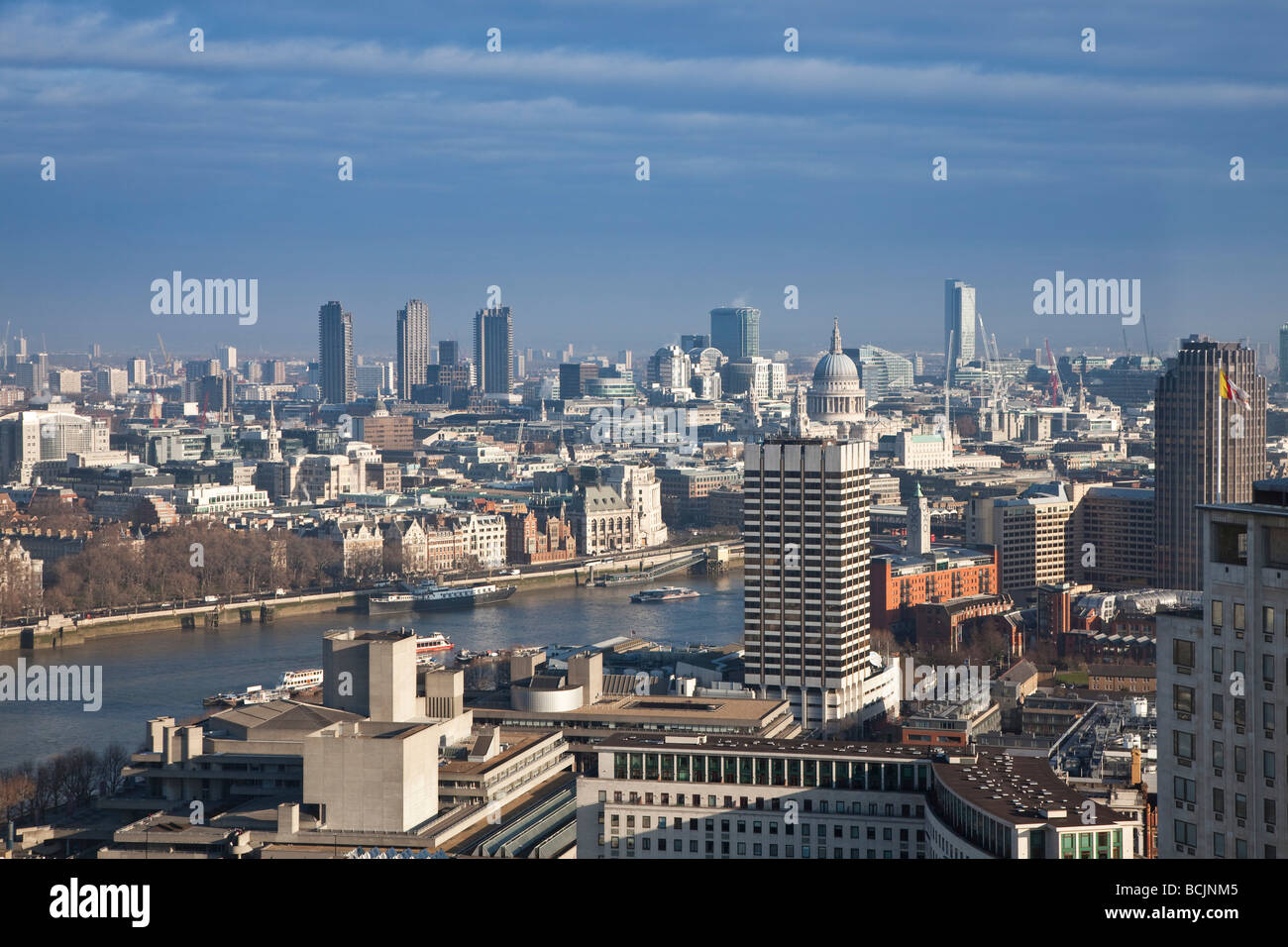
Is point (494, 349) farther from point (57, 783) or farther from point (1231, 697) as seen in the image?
point (1231, 697)

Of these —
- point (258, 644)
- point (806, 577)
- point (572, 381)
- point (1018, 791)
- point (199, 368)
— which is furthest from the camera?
point (199, 368)

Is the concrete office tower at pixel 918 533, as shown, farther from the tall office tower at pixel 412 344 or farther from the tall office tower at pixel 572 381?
the tall office tower at pixel 412 344

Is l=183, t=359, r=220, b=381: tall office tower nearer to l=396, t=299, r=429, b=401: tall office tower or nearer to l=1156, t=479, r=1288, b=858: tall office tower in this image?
l=396, t=299, r=429, b=401: tall office tower

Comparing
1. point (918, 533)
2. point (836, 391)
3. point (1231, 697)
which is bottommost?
point (918, 533)

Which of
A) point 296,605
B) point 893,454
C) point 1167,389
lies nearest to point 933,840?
point 1167,389

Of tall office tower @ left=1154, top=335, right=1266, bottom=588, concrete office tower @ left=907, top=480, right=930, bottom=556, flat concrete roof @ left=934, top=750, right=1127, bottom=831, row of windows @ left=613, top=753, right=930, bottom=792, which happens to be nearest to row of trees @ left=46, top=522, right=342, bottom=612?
concrete office tower @ left=907, top=480, right=930, bottom=556

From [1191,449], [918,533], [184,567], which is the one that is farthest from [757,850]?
[184,567]

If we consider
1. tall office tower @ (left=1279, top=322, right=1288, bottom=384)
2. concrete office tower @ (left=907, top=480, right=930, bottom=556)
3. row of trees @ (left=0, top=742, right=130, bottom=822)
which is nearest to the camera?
row of trees @ (left=0, top=742, right=130, bottom=822)

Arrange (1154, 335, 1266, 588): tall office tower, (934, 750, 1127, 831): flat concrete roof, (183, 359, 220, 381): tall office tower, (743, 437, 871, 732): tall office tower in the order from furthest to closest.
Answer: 1. (183, 359, 220, 381): tall office tower
2. (1154, 335, 1266, 588): tall office tower
3. (743, 437, 871, 732): tall office tower
4. (934, 750, 1127, 831): flat concrete roof
